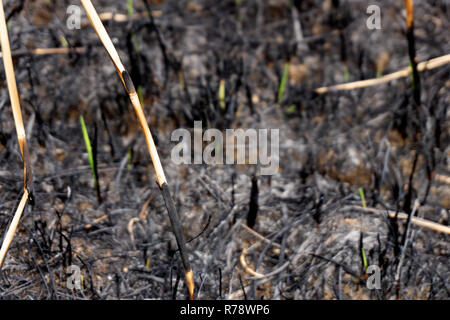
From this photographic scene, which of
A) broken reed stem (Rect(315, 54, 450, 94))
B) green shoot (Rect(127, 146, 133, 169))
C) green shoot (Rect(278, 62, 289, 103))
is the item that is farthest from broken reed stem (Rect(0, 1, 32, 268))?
broken reed stem (Rect(315, 54, 450, 94))

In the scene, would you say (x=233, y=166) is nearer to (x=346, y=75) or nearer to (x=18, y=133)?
(x=346, y=75)

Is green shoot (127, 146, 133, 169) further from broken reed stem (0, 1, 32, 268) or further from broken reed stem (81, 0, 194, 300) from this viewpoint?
broken reed stem (81, 0, 194, 300)

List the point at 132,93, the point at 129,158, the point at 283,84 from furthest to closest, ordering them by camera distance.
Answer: the point at 283,84 < the point at 129,158 < the point at 132,93

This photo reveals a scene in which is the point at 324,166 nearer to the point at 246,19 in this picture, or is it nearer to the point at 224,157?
the point at 224,157

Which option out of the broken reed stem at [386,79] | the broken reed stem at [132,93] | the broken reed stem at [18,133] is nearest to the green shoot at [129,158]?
the broken reed stem at [18,133]

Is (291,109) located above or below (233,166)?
above

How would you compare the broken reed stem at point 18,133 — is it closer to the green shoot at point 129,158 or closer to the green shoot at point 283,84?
the green shoot at point 129,158

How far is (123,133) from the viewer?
1337mm

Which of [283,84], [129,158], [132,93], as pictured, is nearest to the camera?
[132,93]

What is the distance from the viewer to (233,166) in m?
1.28

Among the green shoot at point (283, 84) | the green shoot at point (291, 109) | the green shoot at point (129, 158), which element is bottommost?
the green shoot at point (129, 158)

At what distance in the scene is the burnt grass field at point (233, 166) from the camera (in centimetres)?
107

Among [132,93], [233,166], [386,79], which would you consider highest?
[386,79]

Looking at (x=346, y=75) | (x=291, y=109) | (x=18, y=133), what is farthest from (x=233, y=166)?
(x=18, y=133)
